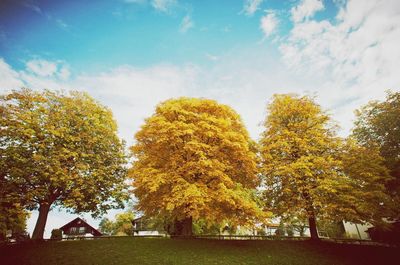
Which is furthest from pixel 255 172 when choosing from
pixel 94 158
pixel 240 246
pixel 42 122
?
Answer: pixel 42 122

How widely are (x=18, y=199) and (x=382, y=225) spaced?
1152 inches

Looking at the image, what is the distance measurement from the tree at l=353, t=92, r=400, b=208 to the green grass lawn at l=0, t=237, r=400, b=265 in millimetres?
7346

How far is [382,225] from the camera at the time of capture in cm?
1686

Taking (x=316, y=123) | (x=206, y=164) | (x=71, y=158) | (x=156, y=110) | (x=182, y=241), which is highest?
(x=156, y=110)

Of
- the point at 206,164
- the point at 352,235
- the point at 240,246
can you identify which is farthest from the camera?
the point at 352,235

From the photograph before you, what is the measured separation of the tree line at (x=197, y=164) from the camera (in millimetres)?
16438

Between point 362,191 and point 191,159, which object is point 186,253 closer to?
point 191,159

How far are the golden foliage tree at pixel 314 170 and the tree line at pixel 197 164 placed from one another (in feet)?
0.30

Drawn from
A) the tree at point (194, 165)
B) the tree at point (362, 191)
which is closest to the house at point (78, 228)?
the tree at point (194, 165)

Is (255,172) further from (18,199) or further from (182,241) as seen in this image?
(18,199)

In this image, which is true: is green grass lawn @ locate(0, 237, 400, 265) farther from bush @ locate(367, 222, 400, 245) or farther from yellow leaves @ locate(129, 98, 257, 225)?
bush @ locate(367, 222, 400, 245)

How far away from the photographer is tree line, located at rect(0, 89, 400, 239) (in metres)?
16.4

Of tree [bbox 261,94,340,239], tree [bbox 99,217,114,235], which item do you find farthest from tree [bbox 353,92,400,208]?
tree [bbox 99,217,114,235]

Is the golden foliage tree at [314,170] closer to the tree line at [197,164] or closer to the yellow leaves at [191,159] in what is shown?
the tree line at [197,164]
